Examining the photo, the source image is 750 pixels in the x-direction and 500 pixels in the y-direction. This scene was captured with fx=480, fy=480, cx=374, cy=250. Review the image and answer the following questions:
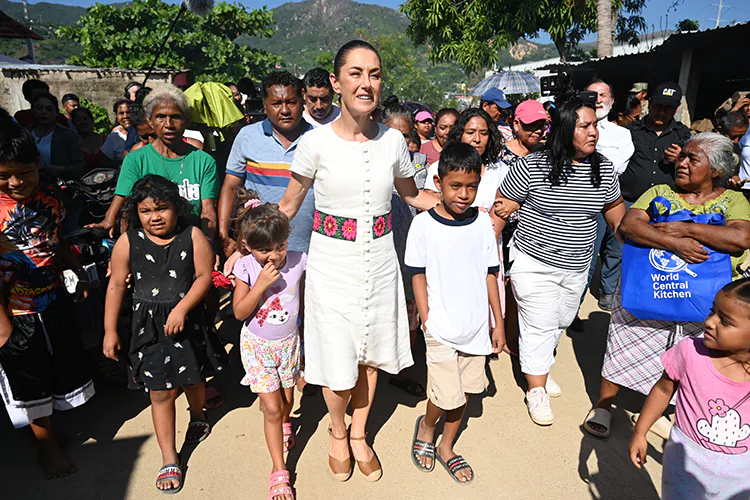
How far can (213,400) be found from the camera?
11.0 feet

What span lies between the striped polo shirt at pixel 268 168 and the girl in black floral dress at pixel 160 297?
58 cm

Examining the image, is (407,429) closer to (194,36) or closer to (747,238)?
(747,238)

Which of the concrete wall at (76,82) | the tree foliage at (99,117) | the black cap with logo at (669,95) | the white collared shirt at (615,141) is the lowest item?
the white collared shirt at (615,141)

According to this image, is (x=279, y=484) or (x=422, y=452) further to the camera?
(x=422, y=452)

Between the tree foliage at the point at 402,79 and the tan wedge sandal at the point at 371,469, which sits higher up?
the tree foliage at the point at 402,79

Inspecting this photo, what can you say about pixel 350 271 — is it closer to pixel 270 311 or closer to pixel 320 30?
pixel 270 311

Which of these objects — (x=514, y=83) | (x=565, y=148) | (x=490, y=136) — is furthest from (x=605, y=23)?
(x=565, y=148)

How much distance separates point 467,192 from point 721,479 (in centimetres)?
156

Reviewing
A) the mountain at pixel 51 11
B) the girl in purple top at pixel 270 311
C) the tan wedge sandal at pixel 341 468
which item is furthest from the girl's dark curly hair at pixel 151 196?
the mountain at pixel 51 11

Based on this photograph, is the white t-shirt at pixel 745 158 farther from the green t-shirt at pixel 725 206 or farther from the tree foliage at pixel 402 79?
the tree foliage at pixel 402 79

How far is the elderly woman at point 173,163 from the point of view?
3109 mm

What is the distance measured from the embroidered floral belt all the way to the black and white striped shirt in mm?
1111

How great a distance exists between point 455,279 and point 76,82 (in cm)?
1366

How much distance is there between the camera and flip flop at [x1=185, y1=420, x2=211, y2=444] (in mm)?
2949
